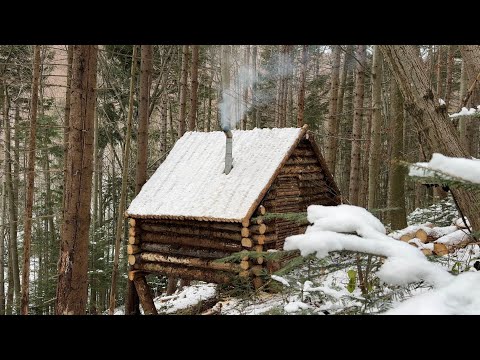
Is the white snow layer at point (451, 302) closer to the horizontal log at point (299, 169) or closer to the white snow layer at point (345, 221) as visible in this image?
the white snow layer at point (345, 221)

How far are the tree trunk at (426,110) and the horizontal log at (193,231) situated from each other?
5227mm

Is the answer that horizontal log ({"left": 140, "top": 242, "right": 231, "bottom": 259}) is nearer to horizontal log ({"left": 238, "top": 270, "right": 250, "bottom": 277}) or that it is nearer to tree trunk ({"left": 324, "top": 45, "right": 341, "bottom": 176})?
horizontal log ({"left": 238, "top": 270, "right": 250, "bottom": 277})

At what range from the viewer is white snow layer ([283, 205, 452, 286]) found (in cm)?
156

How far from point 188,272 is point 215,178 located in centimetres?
227

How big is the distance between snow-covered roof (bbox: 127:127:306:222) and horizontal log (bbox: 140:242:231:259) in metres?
0.85

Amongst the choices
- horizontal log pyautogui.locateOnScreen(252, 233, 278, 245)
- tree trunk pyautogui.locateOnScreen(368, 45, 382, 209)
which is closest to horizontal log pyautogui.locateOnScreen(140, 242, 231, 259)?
horizontal log pyautogui.locateOnScreen(252, 233, 278, 245)

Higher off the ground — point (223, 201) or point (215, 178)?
point (215, 178)

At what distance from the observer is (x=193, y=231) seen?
981cm

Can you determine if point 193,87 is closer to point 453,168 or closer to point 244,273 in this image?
point 244,273

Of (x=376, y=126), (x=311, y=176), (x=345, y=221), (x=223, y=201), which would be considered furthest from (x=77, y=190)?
(x=376, y=126)

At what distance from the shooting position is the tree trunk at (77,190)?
6391mm

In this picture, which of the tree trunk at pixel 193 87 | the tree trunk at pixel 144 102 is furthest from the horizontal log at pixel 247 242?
the tree trunk at pixel 193 87
